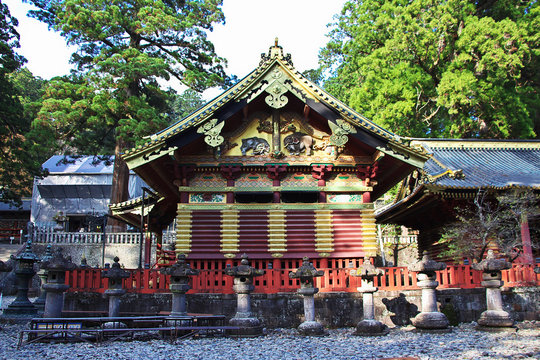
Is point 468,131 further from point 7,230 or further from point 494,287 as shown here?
point 7,230

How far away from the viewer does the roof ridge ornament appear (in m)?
16.2

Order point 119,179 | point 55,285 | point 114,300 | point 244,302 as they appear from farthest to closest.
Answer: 1. point 119,179
2. point 114,300
3. point 55,285
4. point 244,302

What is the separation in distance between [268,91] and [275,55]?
1.34m

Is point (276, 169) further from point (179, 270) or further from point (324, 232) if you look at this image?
point (179, 270)

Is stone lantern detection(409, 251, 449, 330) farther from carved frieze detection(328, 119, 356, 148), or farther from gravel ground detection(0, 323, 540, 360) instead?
carved frieze detection(328, 119, 356, 148)

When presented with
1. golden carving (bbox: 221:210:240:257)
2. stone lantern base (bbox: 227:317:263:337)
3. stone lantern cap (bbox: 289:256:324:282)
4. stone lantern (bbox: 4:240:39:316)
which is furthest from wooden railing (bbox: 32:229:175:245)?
stone lantern cap (bbox: 289:256:324:282)

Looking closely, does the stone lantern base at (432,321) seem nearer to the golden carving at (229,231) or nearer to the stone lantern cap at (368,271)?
the stone lantern cap at (368,271)

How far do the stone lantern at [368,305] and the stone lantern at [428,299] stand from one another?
1.01 meters

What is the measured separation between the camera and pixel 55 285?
39.6 feet

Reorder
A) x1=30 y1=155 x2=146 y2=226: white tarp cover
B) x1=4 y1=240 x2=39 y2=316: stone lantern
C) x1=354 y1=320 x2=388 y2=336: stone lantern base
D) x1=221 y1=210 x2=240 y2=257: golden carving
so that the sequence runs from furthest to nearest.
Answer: x1=30 y1=155 x2=146 y2=226: white tarp cover
x1=221 y1=210 x2=240 y2=257: golden carving
x1=4 y1=240 x2=39 y2=316: stone lantern
x1=354 y1=320 x2=388 y2=336: stone lantern base

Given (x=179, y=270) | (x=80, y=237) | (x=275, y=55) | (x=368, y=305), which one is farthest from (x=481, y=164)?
(x=80, y=237)

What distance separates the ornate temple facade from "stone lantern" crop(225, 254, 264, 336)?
3.78 m

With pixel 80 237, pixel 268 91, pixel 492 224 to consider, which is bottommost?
pixel 492 224

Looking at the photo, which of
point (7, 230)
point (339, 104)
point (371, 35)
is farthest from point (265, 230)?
point (7, 230)
